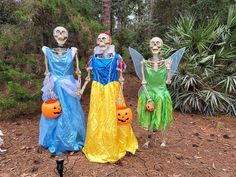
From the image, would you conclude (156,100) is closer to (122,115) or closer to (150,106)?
(150,106)

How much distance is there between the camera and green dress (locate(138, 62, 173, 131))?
4.68 metres

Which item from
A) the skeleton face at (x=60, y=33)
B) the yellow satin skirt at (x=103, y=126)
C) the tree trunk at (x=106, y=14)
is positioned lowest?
the yellow satin skirt at (x=103, y=126)

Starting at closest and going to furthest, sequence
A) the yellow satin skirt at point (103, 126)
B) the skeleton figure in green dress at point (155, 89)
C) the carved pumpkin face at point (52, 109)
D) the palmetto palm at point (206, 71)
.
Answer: the yellow satin skirt at point (103, 126) < the carved pumpkin face at point (52, 109) < the skeleton figure in green dress at point (155, 89) < the palmetto palm at point (206, 71)

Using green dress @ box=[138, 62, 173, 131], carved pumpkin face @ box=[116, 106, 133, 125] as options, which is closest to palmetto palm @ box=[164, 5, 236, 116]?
green dress @ box=[138, 62, 173, 131]

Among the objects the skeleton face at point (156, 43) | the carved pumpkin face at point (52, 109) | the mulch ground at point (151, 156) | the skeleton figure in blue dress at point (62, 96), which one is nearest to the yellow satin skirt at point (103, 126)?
the mulch ground at point (151, 156)

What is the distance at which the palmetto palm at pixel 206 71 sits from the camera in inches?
273

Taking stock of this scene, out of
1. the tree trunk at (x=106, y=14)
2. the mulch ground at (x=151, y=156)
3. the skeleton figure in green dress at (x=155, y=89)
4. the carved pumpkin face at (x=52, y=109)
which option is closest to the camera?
the mulch ground at (x=151, y=156)

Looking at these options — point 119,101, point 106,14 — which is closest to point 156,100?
point 119,101

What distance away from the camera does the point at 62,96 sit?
4.59 meters

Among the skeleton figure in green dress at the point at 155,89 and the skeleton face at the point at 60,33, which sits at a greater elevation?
the skeleton face at the point at 60,33

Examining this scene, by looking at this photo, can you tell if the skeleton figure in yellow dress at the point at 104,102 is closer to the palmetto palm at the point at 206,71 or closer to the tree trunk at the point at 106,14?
the palmetto palm at the point at 206,71

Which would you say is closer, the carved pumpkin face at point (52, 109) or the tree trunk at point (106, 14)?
the carved pumpkin face at point (52, 109)

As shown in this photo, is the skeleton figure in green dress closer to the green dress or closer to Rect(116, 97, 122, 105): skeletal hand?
the green dress

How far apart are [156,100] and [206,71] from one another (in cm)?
270
